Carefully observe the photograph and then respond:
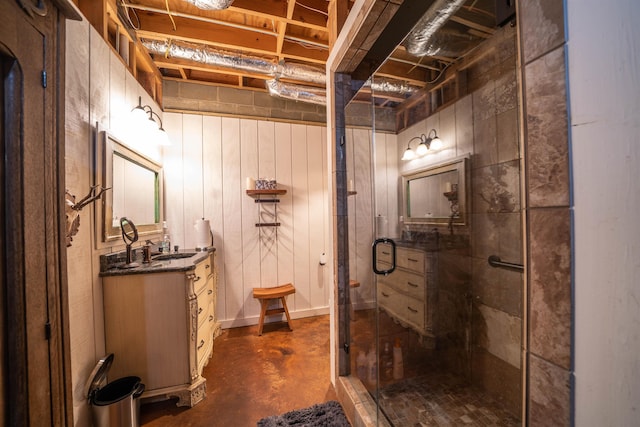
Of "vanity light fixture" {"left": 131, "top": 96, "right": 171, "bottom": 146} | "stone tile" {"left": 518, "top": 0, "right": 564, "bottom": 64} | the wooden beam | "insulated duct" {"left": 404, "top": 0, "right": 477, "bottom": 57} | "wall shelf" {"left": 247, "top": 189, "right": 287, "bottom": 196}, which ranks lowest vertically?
"wall shelf" {"left": 247, "top": 189, "right": 287, "bottom": 196}

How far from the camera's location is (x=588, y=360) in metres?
0.41

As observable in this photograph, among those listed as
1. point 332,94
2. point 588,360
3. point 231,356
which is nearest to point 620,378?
point 588,360

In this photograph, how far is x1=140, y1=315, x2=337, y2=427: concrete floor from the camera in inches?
61.0

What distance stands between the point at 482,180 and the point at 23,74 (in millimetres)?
2312

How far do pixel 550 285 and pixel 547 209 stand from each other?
149 mm

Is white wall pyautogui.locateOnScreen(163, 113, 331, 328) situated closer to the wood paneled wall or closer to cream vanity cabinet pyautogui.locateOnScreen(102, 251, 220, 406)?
the wood paneled wall

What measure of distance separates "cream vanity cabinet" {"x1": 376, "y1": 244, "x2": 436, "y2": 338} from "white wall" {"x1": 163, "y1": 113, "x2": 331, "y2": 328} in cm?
125

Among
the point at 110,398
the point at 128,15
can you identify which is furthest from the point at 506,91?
the point at 110,398

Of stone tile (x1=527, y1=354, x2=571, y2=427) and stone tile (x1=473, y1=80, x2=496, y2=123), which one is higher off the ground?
stone tile (x1=473, y1=80, x2=496, y2=123)

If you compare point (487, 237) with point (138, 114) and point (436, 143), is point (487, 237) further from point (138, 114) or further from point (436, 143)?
point (138, 114)

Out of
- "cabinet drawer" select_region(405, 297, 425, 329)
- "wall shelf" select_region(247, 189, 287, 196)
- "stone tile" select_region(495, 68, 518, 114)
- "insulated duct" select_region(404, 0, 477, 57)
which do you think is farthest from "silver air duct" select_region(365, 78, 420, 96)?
"cabinet drawer" select_region(405, 297, 425, 329)

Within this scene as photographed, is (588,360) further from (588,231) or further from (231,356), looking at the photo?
(231,356)

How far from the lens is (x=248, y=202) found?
2924 millimetres

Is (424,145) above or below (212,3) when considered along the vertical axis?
below
